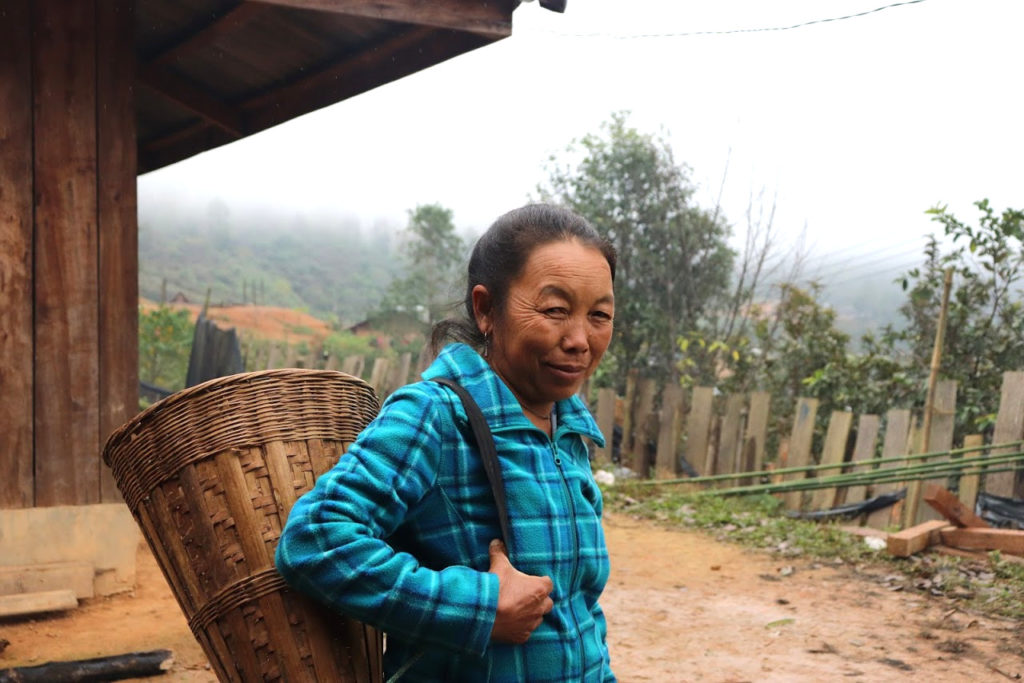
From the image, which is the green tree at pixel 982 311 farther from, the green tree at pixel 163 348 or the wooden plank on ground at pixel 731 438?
the green tree at pixel 163 348

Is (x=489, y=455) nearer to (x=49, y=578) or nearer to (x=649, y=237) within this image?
(x=49, y=578)

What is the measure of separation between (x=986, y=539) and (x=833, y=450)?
194 cm

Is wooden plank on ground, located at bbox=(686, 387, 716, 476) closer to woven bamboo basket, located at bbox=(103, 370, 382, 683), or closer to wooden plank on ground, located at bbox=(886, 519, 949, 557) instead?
wooden plank on ground, located at bbox=(886, 519, 949, 557)

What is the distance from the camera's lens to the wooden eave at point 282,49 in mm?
4035

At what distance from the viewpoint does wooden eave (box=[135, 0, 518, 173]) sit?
4035mm

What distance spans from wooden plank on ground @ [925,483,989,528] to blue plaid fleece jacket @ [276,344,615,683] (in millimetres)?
4833

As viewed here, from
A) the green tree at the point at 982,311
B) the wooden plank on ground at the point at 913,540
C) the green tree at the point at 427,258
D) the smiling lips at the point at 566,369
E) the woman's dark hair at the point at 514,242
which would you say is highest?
the green tree at the point at 427,258

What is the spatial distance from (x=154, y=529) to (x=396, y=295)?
22314mm

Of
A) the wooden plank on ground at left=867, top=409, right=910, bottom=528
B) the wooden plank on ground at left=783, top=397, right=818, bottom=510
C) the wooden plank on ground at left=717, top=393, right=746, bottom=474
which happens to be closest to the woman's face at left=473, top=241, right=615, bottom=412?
the wooden plank on ground at left=867, top=409, right=910, bottom=528

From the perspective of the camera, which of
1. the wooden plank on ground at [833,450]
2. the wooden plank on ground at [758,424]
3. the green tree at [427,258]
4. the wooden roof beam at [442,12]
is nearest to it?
the wooden roof beam at [442,12]

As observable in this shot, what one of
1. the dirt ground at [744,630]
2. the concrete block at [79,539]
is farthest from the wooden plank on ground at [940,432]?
the concrete block at [79,539]

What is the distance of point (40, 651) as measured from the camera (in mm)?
4109

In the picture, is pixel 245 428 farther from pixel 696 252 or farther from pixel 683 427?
pixel 696 252

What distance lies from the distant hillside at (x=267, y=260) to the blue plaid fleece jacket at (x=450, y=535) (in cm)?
3150
